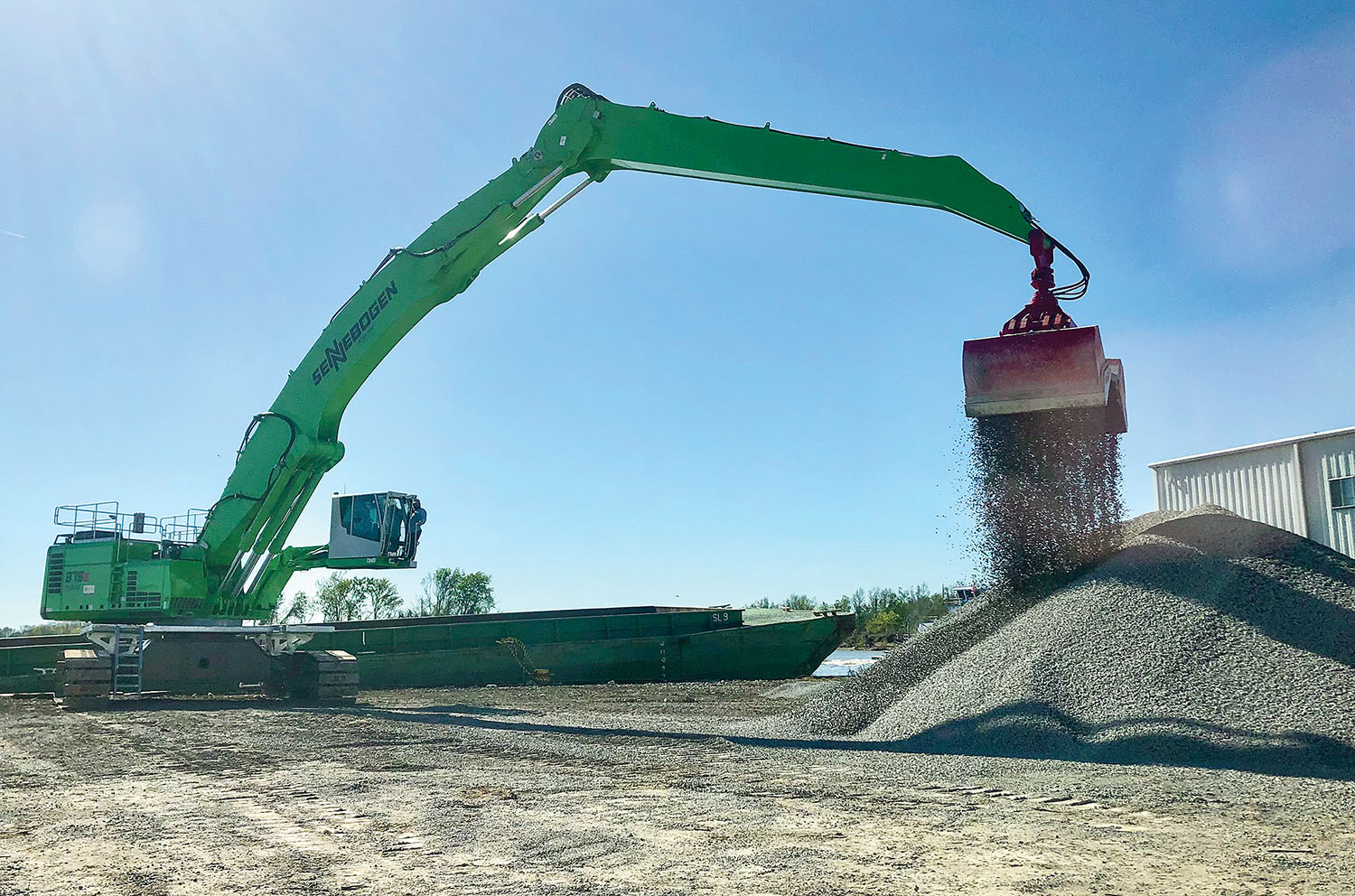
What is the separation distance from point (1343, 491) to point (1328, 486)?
0.29 m

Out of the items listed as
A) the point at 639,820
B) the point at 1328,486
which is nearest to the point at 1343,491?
the point at 1328,486

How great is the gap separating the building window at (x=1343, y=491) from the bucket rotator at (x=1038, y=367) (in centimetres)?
837

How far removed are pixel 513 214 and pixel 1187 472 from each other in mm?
14701

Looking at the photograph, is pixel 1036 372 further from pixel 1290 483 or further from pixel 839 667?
pixel 839 667

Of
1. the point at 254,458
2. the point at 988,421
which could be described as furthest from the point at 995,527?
the point at 254,458

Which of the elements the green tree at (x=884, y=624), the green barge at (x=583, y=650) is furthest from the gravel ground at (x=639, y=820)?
the green tree at (x=884, y=624)

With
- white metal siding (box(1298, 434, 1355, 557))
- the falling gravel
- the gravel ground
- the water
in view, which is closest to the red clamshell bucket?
the falling gravel

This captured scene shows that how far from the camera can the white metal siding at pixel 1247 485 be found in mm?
18188

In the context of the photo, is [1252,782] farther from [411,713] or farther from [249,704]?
[249,704]

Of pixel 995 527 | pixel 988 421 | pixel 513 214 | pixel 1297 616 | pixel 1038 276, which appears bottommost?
pixel 1297 616

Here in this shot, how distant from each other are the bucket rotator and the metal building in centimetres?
840

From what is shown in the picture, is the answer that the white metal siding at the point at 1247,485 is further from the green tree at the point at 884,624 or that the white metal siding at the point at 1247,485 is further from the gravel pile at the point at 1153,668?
the green tree at the point at 884,624

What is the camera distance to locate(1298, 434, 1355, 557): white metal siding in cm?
1711

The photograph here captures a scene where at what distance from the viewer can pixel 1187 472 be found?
68.2 feet
